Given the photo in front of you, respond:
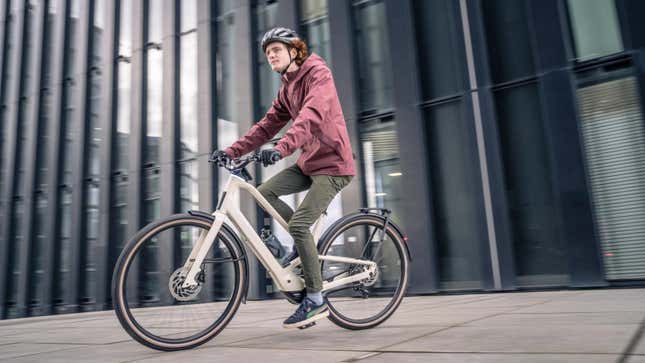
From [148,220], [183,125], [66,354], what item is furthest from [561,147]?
[148,220]

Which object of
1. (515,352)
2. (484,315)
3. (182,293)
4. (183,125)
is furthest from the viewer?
(183,125)

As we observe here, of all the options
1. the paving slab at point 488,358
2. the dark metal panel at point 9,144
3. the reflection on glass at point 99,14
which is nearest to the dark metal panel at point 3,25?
the dark metal panel at point 9,144

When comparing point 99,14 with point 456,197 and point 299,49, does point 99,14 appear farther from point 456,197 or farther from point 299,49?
point 299,49

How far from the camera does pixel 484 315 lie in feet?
13.2

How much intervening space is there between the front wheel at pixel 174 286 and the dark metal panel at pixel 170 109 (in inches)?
346

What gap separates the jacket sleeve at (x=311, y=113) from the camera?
3.08 metres

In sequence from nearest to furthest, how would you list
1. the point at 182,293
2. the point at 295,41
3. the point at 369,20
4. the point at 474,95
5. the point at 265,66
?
the point at 182,293 < the point at 295,41 < the point at 474,95 < the point at 369,20 < the point at 265,66

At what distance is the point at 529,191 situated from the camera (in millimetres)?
7258

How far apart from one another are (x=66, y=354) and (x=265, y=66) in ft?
27.6

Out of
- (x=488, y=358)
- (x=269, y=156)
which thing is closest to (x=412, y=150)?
(x=269, y=156)

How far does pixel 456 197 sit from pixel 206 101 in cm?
617

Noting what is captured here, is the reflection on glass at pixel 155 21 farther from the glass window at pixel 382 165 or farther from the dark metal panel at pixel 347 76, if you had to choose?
the glass window at pixel 382 165

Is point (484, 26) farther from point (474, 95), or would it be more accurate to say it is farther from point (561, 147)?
point (561, 147)

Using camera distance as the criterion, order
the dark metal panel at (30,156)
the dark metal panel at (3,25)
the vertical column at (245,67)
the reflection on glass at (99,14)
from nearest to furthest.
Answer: the vertical column at (245,67) → the reflection on glass at (99,14) → the dark metal panel at (30,156) → the dark metal panel at (3,25)
